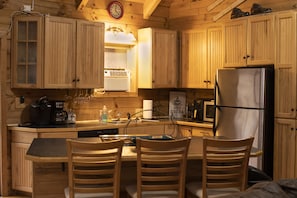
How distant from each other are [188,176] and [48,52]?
262 cm

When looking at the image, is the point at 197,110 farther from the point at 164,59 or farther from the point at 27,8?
the point at 27,8

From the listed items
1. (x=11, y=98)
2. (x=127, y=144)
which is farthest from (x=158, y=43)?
(x=127, y=144)

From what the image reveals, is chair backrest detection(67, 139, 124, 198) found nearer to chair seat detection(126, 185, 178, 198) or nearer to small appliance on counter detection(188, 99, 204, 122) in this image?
chair seat detection(126, 185, 178, 198)

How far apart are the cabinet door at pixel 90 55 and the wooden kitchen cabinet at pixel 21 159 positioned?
0.84m

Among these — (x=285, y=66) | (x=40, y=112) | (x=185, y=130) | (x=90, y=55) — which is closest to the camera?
(x=285, y=66)

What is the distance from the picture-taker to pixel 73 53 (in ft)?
17.3

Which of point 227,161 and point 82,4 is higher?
point 82,4

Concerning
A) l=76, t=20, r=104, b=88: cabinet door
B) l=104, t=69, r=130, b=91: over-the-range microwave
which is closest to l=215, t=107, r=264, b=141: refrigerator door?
l=104, t=69, r=130, b=91: over-the-range microwave

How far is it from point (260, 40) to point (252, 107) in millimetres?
848

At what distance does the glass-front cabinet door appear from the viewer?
5.04 meters

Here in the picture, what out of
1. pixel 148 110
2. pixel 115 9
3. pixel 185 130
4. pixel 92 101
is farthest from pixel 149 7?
pixel 185 130

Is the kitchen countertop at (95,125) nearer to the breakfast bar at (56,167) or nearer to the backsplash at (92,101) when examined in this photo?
the backsplash at (92,101)

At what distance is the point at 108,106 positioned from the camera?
19.9 feet

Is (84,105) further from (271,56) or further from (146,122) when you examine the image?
(271,56)
